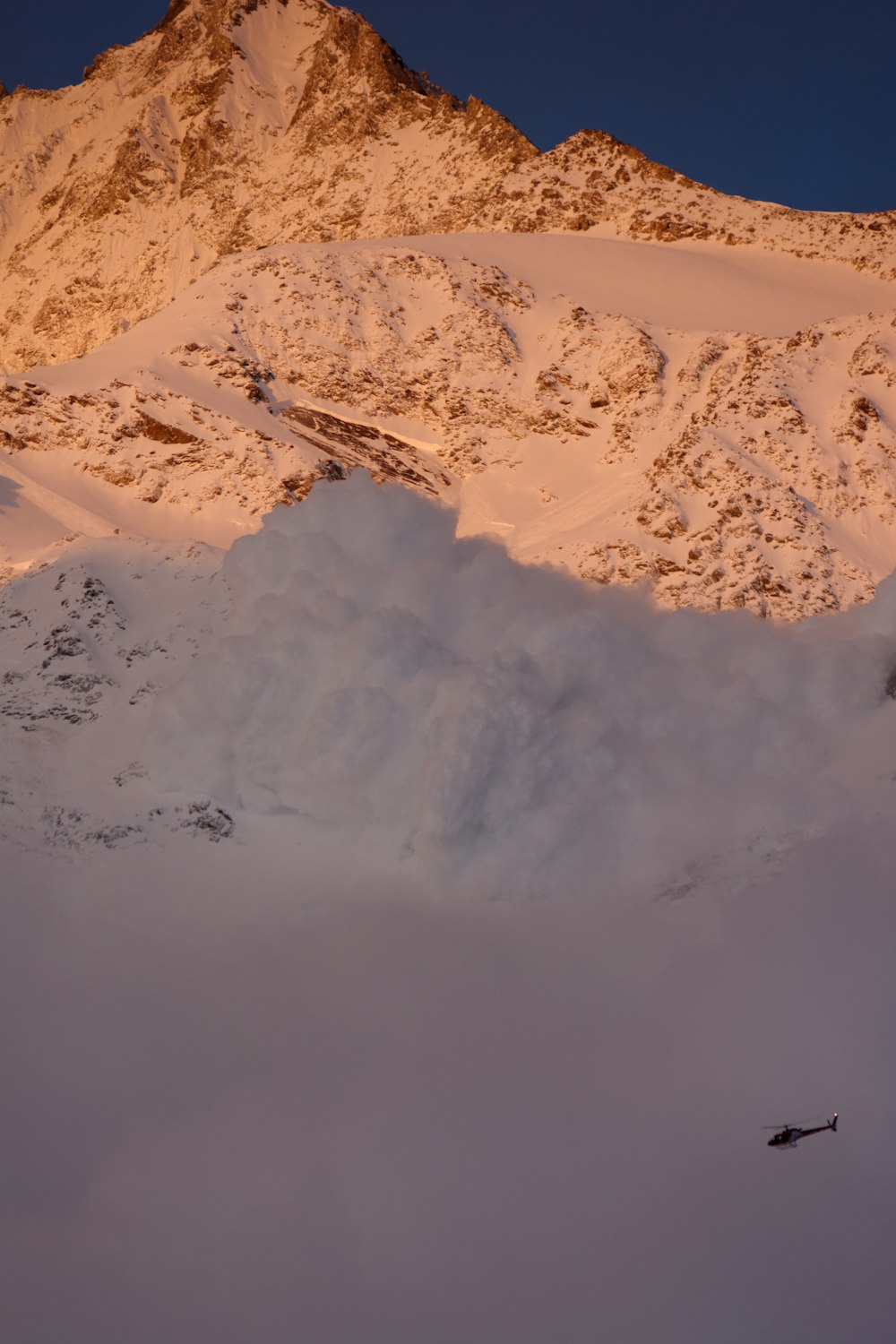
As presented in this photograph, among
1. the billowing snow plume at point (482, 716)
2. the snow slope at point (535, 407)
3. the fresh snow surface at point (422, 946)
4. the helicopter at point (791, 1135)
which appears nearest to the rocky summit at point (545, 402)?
the snow slope at point (535, 407)

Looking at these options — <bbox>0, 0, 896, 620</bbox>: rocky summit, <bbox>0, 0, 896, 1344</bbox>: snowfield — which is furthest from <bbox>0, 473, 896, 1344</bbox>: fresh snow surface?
<bbox>0, 0, 896, 620</bbox>: rocky summit

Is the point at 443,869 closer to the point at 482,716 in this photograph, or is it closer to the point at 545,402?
the point at 482,716

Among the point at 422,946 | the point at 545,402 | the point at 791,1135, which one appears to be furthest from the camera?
the point at 545,402

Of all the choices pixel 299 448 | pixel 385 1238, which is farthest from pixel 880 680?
pixel 299 448

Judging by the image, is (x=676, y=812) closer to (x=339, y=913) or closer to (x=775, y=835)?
(x=775, y=835)

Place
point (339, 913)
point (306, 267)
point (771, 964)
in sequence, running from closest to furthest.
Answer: point (771, 964) < point (339, 913) < point (306, 267)

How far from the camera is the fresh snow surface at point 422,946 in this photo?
56.1 m

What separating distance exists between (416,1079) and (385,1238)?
901 cm

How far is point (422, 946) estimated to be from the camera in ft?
247

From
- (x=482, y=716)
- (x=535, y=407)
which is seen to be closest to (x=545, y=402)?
(x=535, y=407)

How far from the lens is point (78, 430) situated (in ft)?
443

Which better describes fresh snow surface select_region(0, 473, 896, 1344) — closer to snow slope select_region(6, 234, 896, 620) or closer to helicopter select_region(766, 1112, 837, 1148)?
helicopter select_region(766, 1112, 837, 1148)

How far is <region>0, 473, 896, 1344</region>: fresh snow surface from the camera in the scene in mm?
56062

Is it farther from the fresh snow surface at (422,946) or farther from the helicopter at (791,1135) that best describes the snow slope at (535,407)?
the helicopter at (791,1135)
